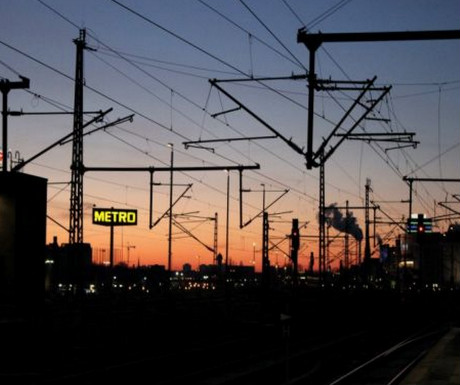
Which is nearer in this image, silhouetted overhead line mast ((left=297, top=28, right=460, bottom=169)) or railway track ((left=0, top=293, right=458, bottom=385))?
silhouetted overhead line mast ((left=297, top=28, right=460, bottom=169))

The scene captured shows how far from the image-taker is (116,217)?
38.0 metres

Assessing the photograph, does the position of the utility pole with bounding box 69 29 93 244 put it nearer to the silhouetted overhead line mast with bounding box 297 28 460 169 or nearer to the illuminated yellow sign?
the illuminated yellow sign

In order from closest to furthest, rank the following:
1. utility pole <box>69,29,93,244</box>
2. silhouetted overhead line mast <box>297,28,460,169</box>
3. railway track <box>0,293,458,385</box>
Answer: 1. silhouetted overhead line mast <box>297,28,460,169</box>
2. railway track <box>0,293,458,385</box>
3. utility pole <box>69,29,93,244</box>

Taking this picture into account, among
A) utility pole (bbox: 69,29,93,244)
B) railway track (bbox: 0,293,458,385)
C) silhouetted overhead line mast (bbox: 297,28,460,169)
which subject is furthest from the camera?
utility pole (bbox: 69,29,93,244)

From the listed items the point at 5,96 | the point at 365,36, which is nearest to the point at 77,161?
the point at 5,96

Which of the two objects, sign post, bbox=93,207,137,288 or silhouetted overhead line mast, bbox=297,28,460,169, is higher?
silhouetted overhead line mast, bbox=297,28,460,169

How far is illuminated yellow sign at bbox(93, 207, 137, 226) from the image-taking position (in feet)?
118

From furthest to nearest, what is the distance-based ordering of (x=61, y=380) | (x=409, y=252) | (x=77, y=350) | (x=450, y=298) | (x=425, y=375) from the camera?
1. (x=409, y=252)
2. (x=450, y=298)
3. (x=77, y=350)
4. (x=425, y=375)
5. (x=61, y=380)

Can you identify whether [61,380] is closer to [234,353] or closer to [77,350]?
[77,350]

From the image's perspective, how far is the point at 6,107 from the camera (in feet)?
107

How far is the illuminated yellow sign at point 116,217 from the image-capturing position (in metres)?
36.1

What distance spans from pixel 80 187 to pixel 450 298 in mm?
58268

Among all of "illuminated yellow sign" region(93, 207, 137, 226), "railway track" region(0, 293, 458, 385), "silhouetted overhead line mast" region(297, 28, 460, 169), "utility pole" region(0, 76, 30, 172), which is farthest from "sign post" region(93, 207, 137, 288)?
"silhouetted overhead line mast" region(297, 28, 460, 169)

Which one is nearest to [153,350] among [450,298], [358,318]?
[358,318]
